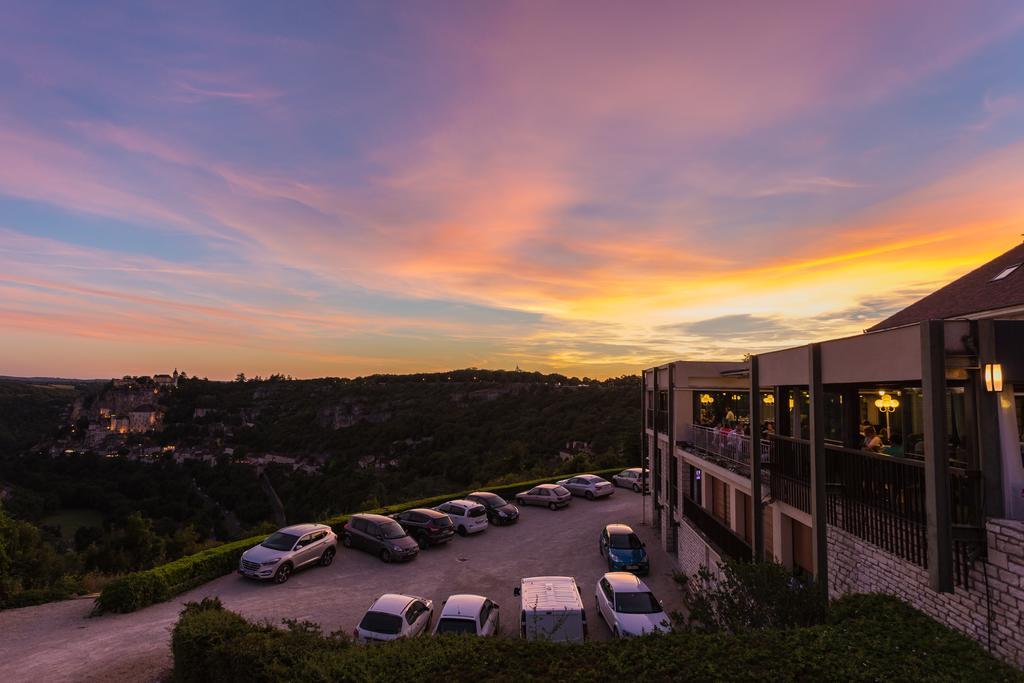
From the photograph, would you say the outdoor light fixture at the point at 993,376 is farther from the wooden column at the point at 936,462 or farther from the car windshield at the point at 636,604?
the car windshield at the point at 636,604

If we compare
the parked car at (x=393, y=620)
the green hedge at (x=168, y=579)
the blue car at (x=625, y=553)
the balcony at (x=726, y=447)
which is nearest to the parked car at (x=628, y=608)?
the blue car at (x=625, y=553)

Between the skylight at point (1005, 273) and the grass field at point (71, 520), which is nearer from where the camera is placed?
the skylight at point (1005, 273)

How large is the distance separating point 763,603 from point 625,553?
1241 cm

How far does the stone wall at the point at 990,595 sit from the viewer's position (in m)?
6.15

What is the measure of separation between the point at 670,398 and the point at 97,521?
5729 centimetres

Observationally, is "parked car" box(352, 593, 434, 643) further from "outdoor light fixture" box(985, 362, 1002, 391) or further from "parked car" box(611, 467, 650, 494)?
"parked car" box(611, 467, 650, 494)

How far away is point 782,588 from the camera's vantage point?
8.24m

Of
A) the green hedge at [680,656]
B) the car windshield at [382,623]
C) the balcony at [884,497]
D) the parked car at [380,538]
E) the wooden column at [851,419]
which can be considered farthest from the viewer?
the parked car at [380,538]

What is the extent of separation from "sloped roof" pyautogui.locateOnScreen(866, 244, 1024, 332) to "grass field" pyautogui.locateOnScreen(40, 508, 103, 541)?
59.8 m

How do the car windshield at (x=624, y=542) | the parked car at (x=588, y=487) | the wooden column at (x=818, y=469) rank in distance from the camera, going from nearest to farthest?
1. the wooden column at (x=818, y=469)
2. the car windshield at (x=624, y=542)
3. the parked car at (x=588, y=487)

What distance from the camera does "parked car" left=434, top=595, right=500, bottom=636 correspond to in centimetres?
1240

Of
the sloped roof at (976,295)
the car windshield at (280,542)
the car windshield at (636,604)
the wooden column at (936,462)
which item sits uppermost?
the sloped roof at (976,295)

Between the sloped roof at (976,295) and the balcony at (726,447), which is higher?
the sloped roof at (976,295)

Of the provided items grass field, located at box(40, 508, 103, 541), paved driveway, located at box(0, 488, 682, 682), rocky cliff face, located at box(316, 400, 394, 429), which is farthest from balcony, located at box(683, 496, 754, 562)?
rocky cliff face, located at box(316, 400, 394, 429)
